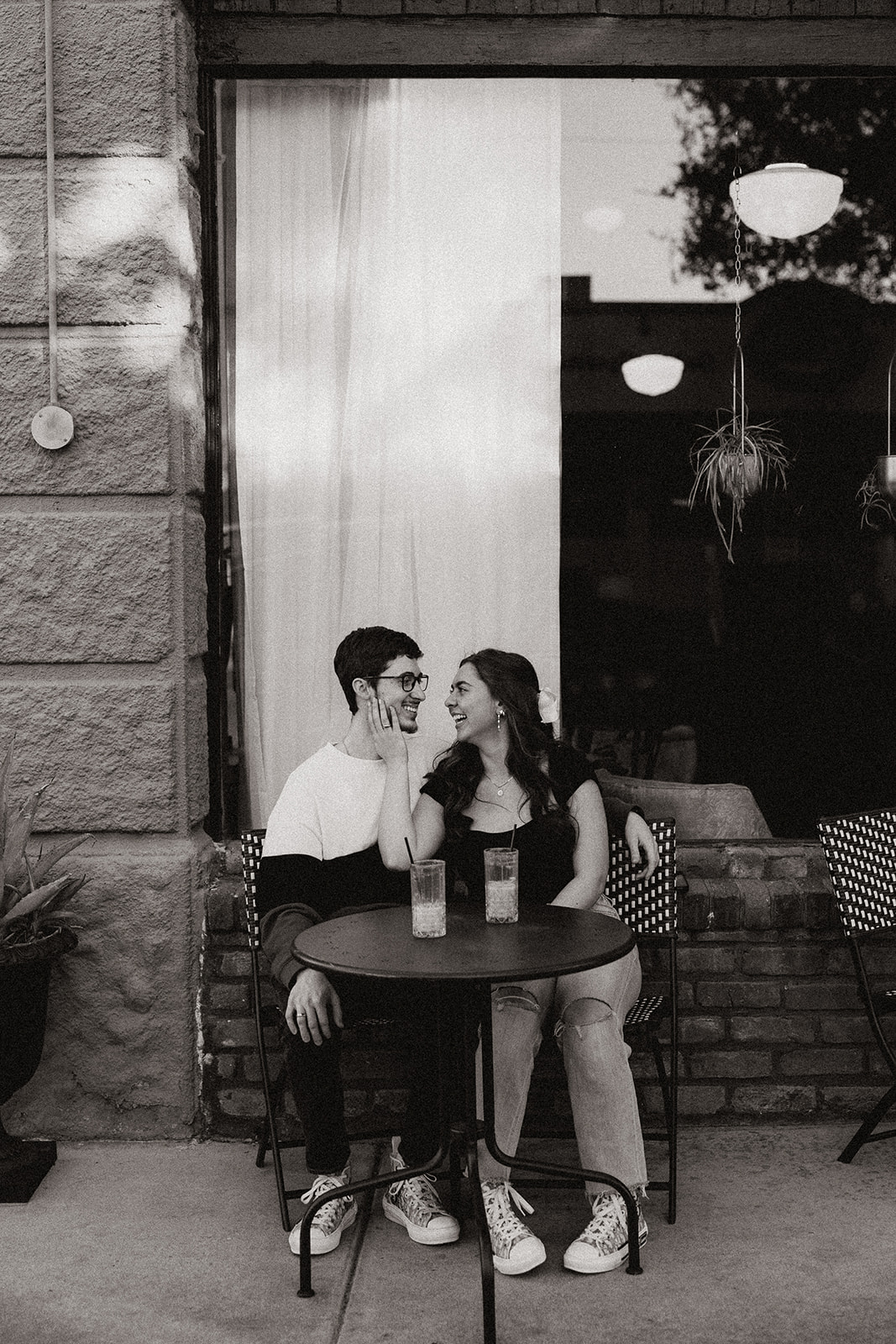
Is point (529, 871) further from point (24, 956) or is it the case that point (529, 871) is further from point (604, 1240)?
point (24, 956)

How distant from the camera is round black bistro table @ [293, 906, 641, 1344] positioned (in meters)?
2.93

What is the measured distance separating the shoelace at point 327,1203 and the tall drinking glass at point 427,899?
2.35ft

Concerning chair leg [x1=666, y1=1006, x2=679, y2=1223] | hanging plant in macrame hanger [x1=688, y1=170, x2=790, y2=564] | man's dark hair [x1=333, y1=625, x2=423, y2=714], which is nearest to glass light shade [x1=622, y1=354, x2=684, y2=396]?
hanging plant in macrame hanger [x1=688, y1=170, x2=790, y2=564]

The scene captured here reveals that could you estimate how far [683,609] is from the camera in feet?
Result: 14.9

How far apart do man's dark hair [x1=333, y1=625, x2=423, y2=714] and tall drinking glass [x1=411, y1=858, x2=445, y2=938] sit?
748 millimetres

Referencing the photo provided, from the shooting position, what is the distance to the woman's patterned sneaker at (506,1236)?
3250 mm

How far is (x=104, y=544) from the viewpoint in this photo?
4.13 m

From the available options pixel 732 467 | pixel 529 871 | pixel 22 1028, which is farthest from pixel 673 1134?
pixel 732 467

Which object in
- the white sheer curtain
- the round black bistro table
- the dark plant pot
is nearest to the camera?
the round black bistro table

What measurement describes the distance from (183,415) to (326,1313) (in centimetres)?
248

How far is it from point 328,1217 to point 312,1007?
1.81 feet

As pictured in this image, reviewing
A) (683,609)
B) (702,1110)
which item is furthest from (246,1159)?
(683,609)

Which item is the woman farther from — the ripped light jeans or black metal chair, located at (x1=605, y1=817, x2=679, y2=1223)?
black metal chair, located at (x1=605, y1=817, x2=679, y2=1223)

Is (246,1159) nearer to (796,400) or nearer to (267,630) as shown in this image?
(267,630)
